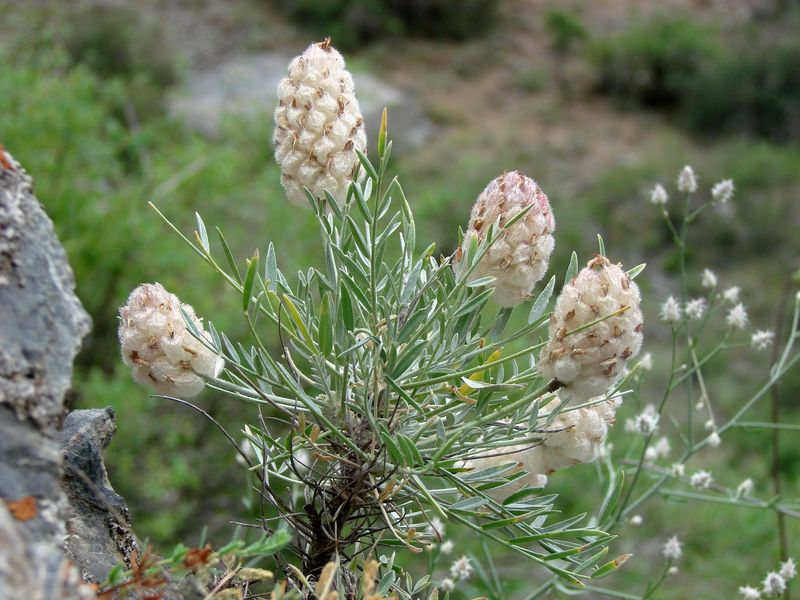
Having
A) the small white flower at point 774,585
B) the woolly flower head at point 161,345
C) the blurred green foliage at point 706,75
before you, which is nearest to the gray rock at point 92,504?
the woolly flower head at point 161,345

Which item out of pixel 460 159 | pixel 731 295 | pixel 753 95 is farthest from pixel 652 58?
pixel 731 295

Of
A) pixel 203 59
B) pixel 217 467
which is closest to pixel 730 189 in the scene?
pixel 217 467

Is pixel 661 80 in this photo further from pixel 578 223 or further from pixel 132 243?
pixel 132 243

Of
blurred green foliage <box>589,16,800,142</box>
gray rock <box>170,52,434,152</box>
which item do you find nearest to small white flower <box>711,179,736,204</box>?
gray rock <box>170,52,434,152</box>

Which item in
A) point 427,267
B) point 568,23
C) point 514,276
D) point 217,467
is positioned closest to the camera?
point 514,276

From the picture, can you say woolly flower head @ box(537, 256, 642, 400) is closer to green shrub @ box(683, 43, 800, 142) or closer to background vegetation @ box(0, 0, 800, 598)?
background vegetation @ box(0, 0, 800, 598)

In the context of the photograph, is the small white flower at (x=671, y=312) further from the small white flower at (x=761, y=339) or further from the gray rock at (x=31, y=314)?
the gray rock at (x=31, y=314)
